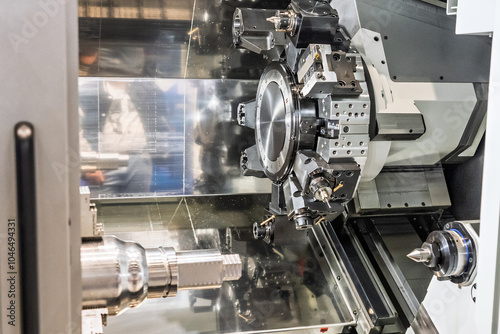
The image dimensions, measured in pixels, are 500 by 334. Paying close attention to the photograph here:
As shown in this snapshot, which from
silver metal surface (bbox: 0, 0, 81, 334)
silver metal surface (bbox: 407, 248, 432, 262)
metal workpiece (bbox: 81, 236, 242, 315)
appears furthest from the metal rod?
silver metal surface (bbox: 407, 248, 432, 262)

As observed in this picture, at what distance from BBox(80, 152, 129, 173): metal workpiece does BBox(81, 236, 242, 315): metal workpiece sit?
2.67 meters

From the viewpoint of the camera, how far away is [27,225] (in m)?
1.24

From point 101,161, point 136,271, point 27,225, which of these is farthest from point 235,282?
point 27,225

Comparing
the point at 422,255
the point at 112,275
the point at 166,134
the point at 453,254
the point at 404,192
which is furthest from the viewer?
the point at 166,134

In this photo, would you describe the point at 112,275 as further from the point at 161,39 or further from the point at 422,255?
the point at 161,39

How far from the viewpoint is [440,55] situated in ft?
11.9

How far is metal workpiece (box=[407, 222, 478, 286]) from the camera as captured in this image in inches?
92.7

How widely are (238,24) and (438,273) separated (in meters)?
2.19

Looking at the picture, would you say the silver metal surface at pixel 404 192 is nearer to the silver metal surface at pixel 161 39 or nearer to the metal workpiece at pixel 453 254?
the metal workpiece at pixel 453 254

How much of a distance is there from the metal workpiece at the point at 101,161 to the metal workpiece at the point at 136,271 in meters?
2.67

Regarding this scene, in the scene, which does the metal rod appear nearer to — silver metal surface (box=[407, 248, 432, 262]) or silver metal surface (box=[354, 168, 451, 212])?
silver metal surface (box=[407, 248, 432, 262])

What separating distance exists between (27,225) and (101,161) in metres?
3.07

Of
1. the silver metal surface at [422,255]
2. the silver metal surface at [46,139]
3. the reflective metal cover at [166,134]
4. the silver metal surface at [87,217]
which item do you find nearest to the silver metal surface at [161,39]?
the reflective metal cover at [166,134]

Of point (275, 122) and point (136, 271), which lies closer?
point (136, 271)
